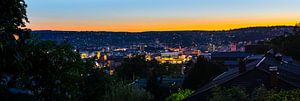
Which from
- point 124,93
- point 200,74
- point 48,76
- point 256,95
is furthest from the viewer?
point 200,74

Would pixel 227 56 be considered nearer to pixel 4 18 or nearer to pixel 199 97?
pixel 199 97

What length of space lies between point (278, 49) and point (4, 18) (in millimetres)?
83985

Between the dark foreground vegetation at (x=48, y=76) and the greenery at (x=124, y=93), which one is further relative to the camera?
the greenery at (x=124, y=93)

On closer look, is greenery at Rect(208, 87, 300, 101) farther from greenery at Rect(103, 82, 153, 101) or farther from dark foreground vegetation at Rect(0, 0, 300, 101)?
greenery at Rect(103, 82, 153, 101)

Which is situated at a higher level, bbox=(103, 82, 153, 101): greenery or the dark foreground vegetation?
the dark foreground vegetation

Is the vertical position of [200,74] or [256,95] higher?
[256,95]

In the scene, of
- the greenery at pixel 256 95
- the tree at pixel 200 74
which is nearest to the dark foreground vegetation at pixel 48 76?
the greenery at pixel 256 95

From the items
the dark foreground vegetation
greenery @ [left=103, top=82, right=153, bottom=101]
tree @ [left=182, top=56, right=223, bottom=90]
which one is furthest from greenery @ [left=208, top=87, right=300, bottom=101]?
tree @ [left=182, top=56, right=223, bottom=90]

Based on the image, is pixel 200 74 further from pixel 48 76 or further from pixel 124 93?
pixel 48 76

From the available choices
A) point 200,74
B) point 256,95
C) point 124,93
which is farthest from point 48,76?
point 200,74

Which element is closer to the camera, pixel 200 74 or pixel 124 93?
pixel 124 93

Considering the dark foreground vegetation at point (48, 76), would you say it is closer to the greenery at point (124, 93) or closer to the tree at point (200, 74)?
the greenery at point (124, 93)

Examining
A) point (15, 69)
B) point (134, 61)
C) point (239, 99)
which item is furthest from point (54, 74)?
point (134, 61)

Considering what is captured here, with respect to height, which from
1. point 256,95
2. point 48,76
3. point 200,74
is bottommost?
point 200,74
